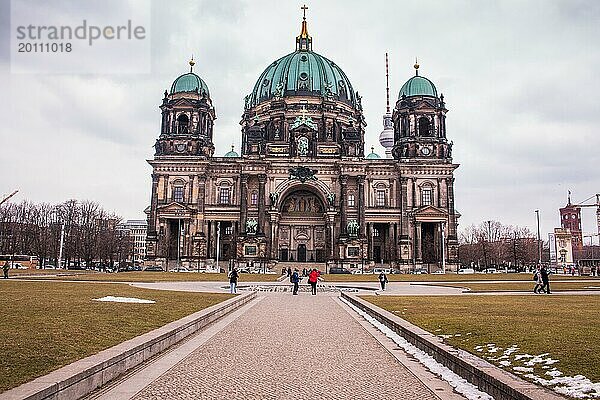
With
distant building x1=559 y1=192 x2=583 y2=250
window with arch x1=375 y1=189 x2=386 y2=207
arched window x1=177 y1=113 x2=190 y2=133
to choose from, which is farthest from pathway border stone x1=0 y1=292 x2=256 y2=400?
distant building x1=559 y1=192 x2=583 y2=250

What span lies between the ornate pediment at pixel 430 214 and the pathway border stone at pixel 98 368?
231 ft

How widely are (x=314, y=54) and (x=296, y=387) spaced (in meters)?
97.4

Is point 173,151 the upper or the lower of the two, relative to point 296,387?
upper

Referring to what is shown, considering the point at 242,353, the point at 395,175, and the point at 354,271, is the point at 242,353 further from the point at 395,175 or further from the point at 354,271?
the point at 395,175

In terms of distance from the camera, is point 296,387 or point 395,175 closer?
point 296,387

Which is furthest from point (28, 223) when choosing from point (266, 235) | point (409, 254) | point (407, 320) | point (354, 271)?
point (407, 320)

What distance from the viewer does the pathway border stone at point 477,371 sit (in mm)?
7312

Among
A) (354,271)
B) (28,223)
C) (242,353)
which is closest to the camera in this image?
(242,353)

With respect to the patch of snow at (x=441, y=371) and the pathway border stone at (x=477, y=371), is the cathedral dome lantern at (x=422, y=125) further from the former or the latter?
the pathway border stone at (x=477, y=371)

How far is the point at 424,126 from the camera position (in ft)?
285

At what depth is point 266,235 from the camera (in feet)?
271

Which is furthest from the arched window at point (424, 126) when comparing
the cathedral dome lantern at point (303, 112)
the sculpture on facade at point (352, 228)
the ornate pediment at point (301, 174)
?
the ornate pediment at point (301, 174)

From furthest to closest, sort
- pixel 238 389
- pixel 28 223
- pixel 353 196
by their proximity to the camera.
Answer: pixel 28 223
pixel 353 196
pixel 238 389

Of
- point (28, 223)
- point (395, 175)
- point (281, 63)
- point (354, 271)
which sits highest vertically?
point (281, 63)
